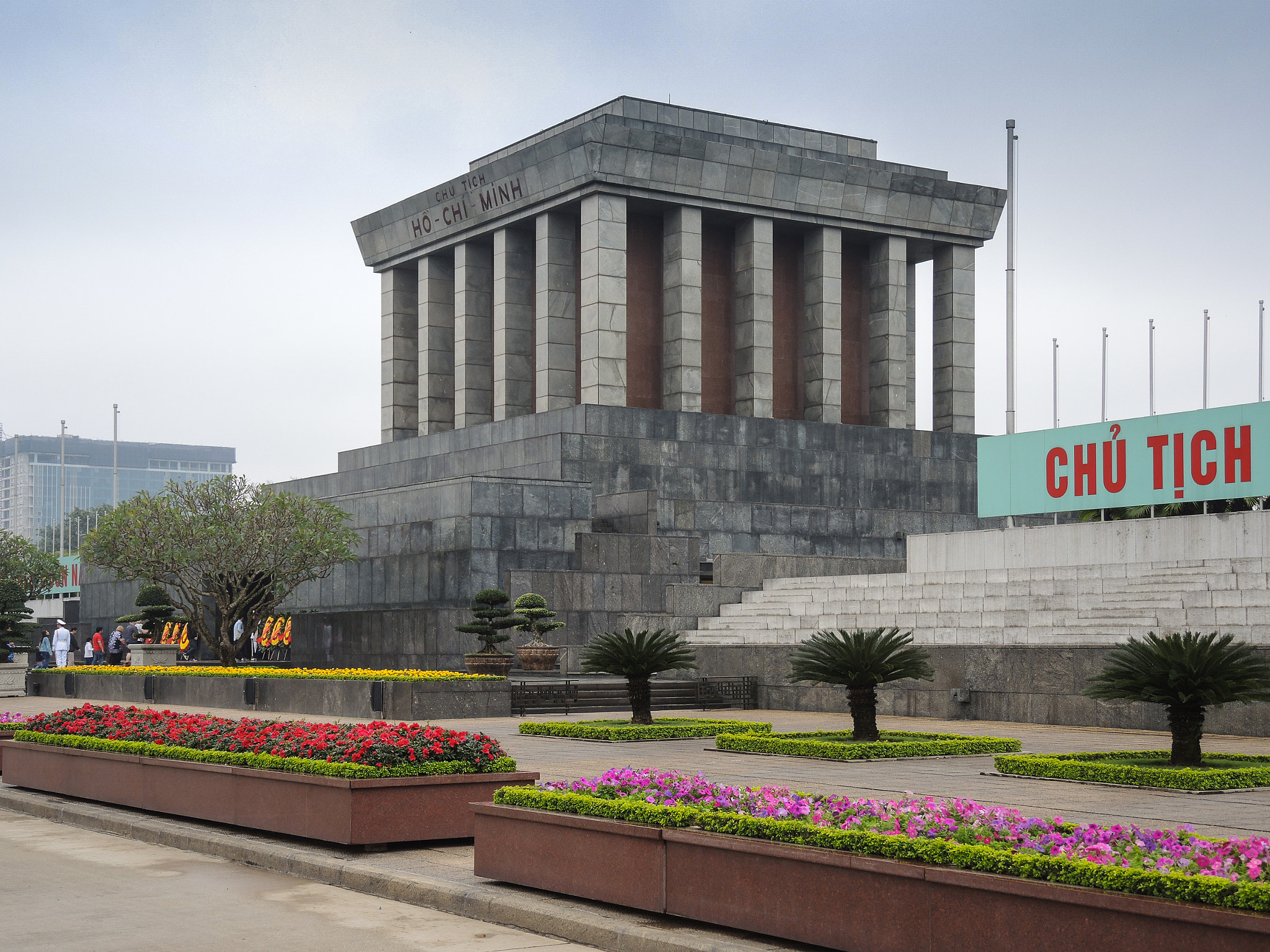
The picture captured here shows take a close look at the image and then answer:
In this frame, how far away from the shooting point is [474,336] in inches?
2263

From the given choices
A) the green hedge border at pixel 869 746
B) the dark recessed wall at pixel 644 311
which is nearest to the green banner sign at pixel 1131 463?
the green hedge border at pixel 869 746

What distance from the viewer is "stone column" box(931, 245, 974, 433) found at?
56.1m

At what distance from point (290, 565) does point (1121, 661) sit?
2754 cm

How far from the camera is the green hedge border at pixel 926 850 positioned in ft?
23.9

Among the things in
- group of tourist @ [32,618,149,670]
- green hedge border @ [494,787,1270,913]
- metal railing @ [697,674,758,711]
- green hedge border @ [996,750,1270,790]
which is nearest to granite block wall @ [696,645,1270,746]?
metal railing @ [697,674,758,711]

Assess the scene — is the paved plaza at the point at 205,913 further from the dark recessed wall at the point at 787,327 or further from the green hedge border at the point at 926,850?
the dark recessed wall at the point at 787,327

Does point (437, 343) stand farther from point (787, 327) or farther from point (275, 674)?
point (275, 674)

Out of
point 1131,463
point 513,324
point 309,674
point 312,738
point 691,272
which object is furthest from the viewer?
point 513,324

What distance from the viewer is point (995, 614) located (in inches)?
1227

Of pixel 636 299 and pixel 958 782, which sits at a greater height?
pixel 636 299

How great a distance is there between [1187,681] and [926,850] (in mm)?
9901

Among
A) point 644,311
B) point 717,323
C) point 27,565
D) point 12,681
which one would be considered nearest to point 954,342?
point 717,323

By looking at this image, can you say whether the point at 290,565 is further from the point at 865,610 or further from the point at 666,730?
the point at 666,730

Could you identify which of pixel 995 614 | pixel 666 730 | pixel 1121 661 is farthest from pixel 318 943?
pixel 995 614
